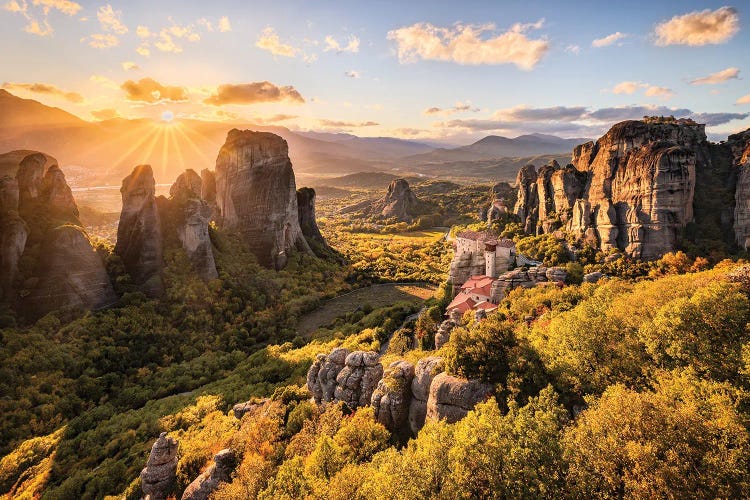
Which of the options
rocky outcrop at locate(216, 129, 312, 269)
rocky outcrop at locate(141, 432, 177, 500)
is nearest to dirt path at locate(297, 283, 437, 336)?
rocky outcrop at locate(216, 129, 312, 269)

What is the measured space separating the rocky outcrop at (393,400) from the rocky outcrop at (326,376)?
5.33m

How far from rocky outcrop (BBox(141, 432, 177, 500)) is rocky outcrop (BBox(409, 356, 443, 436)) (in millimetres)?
18071

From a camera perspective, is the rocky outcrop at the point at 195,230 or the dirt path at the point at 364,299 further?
the dirt path at the point at 364,299

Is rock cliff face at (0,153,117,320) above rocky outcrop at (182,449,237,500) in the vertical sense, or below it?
above

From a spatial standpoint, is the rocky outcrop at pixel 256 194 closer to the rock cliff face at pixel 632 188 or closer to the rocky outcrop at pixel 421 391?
the rocky outcrop at pixel 421 391

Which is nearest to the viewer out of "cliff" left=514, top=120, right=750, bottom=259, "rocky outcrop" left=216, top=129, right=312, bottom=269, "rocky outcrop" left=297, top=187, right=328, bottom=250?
"cliff" left=514, top=120, right=750, bottom=259

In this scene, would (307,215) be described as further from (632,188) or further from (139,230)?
(632,188)

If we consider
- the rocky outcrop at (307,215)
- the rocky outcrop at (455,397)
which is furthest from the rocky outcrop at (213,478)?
the rocky outcrop at (307,215)

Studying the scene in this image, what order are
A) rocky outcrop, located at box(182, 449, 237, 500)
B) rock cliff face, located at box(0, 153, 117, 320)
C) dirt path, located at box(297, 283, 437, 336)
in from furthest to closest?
1. dirt path, located at box(297, 283, 437, 336)
2. rock cliff face, located at box(0, 153, 117, 320)
3. rocky outcrop, located at box(182, 449, 237, 500)

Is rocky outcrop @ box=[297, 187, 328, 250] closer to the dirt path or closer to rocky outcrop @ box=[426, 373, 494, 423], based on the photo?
the dirt path

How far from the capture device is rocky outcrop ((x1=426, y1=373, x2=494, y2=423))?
22.0 metres

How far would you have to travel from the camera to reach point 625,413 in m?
14.9

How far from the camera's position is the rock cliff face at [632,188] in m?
57.9

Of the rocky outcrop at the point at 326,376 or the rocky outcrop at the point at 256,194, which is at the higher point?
the rocky outcrop at the point at 256,194
